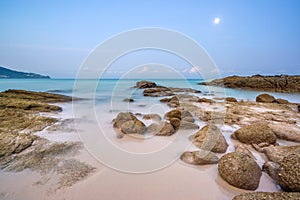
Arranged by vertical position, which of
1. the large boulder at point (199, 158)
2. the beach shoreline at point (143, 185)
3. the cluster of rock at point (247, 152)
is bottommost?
the beach shoreline at point (143, 185)

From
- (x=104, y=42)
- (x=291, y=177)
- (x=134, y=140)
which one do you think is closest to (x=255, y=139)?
(x=291, y=177)

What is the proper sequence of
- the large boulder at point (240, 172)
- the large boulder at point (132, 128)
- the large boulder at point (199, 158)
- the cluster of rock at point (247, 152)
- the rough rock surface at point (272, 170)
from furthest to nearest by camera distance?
the large boulder at point (132, 128)
the large boulder at point (199, 158)
the rough rock surface at point (272, 170)
the large boulder at point (240, 172)
the cluster of rock at point (247, 152)

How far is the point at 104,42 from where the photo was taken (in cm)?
444

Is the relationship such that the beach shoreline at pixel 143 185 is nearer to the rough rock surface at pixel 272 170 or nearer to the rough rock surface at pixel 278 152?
the rough rock surface at pixel 272 170

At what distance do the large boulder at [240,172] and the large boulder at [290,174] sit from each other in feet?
1.10

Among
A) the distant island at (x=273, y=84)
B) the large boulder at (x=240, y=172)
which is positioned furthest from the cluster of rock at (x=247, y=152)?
the distant island at (x=273, y=84)

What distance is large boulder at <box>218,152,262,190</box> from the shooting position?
2.55 meters

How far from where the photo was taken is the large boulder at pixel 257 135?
4.19 metres

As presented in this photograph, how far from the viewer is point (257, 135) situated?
4254mm

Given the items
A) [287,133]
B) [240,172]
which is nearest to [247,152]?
[240,172]

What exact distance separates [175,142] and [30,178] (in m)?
3.27

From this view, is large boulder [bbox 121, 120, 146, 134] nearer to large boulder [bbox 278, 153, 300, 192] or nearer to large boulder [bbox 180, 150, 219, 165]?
large boulder [bbox 180, 150, 219, 165]

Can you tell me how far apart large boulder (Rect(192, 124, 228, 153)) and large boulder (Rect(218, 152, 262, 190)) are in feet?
3.62

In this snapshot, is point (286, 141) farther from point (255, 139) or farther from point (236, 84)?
point (236, 84)
